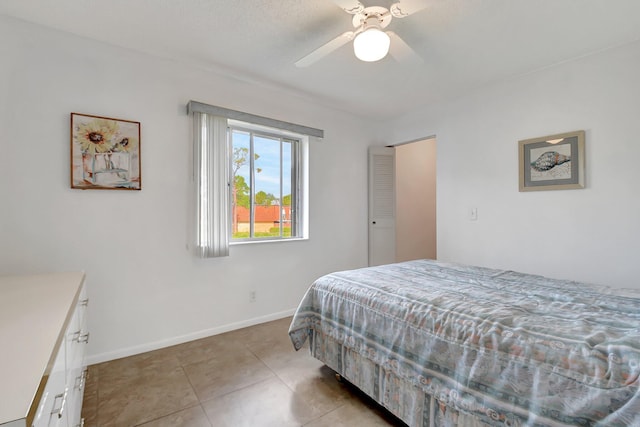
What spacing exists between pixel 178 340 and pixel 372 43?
2.66 m

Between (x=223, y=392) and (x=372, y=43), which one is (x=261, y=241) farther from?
(x=372, y=43)

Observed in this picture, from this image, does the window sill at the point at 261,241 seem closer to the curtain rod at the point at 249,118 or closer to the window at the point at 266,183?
the window at the point at 266,183

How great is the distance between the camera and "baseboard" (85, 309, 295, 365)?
2175 mm

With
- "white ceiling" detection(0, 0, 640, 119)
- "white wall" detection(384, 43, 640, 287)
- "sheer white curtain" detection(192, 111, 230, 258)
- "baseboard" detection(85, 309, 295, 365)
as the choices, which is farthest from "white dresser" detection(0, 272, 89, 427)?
"white wall" detection(384, 43, 640, 287)

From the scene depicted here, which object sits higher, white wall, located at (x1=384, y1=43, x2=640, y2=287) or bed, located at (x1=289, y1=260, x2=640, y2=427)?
white wall, located at (x1=384, y1=43, x2=640, y2=287)

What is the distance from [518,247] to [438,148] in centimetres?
134

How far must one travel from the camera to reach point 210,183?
8.34 ft

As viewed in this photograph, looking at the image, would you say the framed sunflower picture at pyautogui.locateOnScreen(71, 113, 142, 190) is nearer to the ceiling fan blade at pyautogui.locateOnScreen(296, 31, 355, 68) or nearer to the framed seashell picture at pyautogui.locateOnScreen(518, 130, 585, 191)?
the ceiling fan blade at pyautogui.locateOnScreen(296, 31, 355, 68)

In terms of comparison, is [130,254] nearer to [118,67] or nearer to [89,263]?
[89,263]

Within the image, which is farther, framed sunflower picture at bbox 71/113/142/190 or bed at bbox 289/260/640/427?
framed sunflower picture at bbox 71/113/142/190

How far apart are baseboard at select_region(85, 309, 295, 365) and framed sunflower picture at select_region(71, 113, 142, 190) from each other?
1.21 metres

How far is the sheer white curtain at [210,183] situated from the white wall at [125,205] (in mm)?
112

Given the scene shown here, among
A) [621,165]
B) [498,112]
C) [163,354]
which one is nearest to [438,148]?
[498,112]

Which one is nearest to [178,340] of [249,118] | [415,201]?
[249,118]
